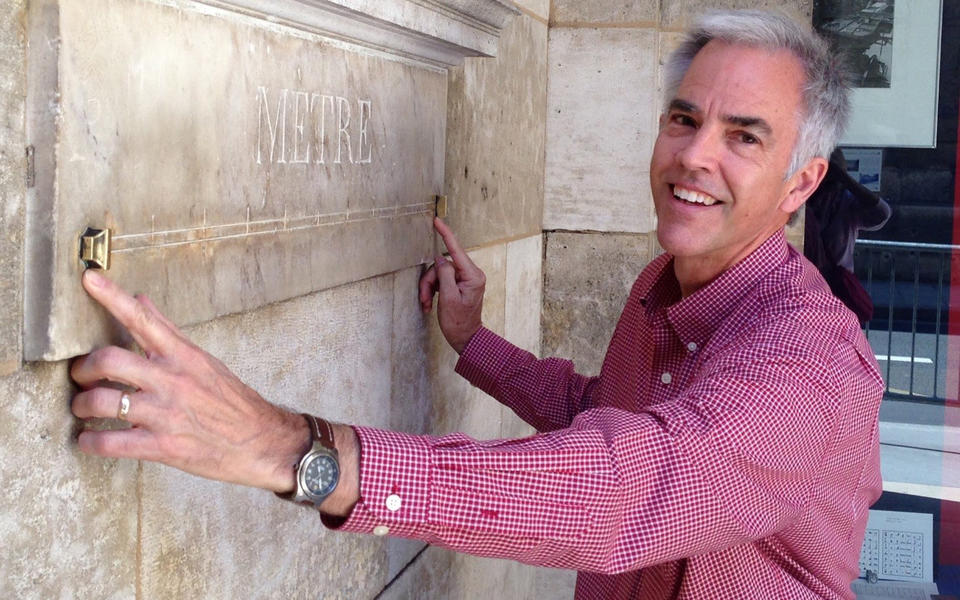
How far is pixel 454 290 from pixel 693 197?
28.1 inches

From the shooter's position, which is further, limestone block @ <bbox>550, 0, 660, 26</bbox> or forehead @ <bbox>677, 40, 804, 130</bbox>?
limestone block @ <bbox>550, 0, 660, 26</bbox>

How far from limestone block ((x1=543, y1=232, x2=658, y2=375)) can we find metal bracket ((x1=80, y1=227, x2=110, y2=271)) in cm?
293

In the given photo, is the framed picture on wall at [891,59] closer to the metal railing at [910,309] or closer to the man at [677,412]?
the metal railing at [910,309]

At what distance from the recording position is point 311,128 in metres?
1.96

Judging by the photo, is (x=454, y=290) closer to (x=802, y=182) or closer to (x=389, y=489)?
(x=802, y=182)

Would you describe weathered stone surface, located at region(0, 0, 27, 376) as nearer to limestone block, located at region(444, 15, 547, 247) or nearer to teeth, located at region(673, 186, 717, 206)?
teeth, located at region(673, 186, 717, 206)

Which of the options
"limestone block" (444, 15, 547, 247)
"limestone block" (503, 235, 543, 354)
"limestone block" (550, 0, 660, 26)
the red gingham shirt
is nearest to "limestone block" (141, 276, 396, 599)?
the red gingham shirt

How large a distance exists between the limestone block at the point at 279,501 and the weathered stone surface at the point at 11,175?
392mm

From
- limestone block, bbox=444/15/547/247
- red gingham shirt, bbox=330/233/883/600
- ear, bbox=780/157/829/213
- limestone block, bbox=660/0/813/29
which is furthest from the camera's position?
limestone block, bbox=660/0/813/29

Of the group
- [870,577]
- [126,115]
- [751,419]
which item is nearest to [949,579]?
[870,577]

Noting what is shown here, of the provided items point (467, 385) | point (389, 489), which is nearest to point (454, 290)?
point (467, 385)

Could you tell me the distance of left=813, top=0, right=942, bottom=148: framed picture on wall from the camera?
14.1 feet

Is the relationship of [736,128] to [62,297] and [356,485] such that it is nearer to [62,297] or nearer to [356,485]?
[356,485]

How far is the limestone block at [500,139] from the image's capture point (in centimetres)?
297
